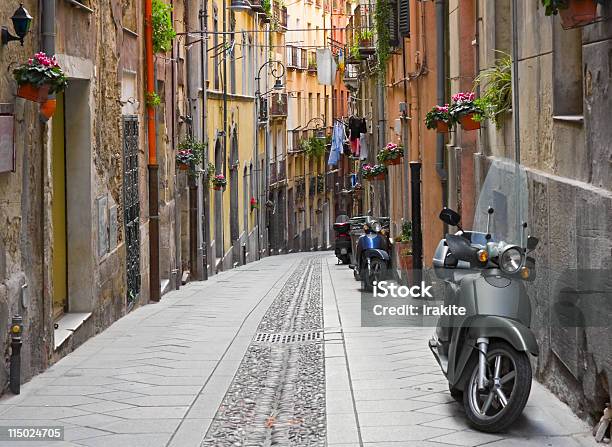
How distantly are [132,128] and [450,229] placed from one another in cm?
490

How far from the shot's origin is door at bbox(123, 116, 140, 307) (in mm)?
16297

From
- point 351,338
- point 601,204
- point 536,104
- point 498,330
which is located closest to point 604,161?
point 601,204

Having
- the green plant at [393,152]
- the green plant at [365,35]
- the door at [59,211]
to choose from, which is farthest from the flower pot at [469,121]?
the green plant at [365,35]

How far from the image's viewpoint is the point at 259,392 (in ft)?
31.3

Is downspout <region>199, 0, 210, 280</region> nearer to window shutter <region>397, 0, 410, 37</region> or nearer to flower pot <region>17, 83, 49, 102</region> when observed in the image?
window shutter <region>397, 0, 410, 37</region>

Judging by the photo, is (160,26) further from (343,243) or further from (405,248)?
(343,243)

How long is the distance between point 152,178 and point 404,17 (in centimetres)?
720

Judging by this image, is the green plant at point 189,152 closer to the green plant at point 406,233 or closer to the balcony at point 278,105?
the green plant at point 406,233

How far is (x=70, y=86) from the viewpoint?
43.3 ft

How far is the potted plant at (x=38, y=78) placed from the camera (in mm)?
9492

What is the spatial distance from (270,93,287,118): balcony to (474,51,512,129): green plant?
119 feet

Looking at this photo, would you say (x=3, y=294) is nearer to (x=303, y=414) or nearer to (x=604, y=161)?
(x=303, y=414)

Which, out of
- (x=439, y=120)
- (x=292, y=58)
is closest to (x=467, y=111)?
(x=439, y=120)

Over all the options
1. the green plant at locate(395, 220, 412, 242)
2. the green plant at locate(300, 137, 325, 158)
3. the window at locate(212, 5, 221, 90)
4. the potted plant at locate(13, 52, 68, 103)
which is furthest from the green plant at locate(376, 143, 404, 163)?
the green plant at locate(300, 137, 325, 158)
